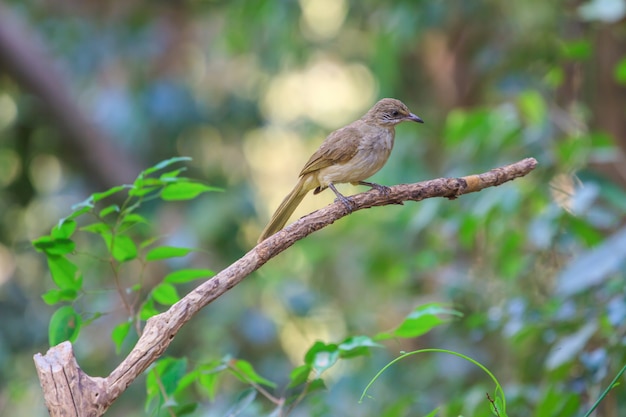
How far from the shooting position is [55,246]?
2.35 metres

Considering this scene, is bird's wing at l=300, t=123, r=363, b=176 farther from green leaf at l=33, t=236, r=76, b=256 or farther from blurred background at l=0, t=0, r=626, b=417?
green leaf at l=33, t=236, r=76, b=256

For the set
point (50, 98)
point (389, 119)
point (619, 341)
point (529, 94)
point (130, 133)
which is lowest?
A: point (619, 341)

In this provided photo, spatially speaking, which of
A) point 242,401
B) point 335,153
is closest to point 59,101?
point 335,153

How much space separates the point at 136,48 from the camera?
7.02 meters

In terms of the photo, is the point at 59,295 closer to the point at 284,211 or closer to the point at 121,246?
the point at 121,246

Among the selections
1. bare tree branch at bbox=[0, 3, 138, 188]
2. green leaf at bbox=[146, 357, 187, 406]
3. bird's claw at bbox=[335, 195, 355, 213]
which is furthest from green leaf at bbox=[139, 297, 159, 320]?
bare tree branch at bbox=[0, 3, 138, 188]

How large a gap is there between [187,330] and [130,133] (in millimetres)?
1711

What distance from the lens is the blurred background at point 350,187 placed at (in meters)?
3.75

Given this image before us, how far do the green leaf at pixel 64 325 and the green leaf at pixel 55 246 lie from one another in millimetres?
174

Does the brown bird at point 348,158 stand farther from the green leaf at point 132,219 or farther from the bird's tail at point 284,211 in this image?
the green leaf at point 132,219

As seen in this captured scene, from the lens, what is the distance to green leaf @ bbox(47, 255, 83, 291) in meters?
2.41

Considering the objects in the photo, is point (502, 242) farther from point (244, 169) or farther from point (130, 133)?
point (244, 169)

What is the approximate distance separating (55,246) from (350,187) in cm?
478

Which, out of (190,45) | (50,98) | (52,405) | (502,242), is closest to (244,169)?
(190,45)
